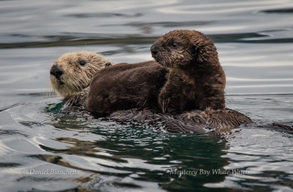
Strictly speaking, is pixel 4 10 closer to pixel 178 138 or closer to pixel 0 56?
pixel 0 56

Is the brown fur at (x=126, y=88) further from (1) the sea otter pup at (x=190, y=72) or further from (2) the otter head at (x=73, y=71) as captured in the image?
(2) the otter head at (x=73, y=71)

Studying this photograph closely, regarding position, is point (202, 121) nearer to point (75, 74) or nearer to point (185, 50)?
point (185, 50)

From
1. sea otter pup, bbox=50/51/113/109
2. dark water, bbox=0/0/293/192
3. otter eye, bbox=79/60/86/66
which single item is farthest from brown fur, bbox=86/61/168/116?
otter eye, bbox=79/60/86/66

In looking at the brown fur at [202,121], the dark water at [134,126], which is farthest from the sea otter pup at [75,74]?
the brown fur at [202,121]

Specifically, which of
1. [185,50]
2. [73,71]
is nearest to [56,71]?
[73,71]

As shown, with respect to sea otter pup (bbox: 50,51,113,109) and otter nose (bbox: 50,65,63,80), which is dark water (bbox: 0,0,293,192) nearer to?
sea otter pup (bbox: 50,51,113,109)

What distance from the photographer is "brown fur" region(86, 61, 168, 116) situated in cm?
481

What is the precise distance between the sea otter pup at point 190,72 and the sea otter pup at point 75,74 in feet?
4.55

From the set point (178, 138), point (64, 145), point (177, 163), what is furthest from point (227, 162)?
point (64, 145)

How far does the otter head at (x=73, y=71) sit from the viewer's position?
556 centimetres

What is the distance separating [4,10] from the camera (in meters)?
12.4

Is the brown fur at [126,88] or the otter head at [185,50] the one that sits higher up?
the otter head at [185,50]

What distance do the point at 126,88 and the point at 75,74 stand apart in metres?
0.97

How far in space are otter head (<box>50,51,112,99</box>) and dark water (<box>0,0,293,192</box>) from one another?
32cm
